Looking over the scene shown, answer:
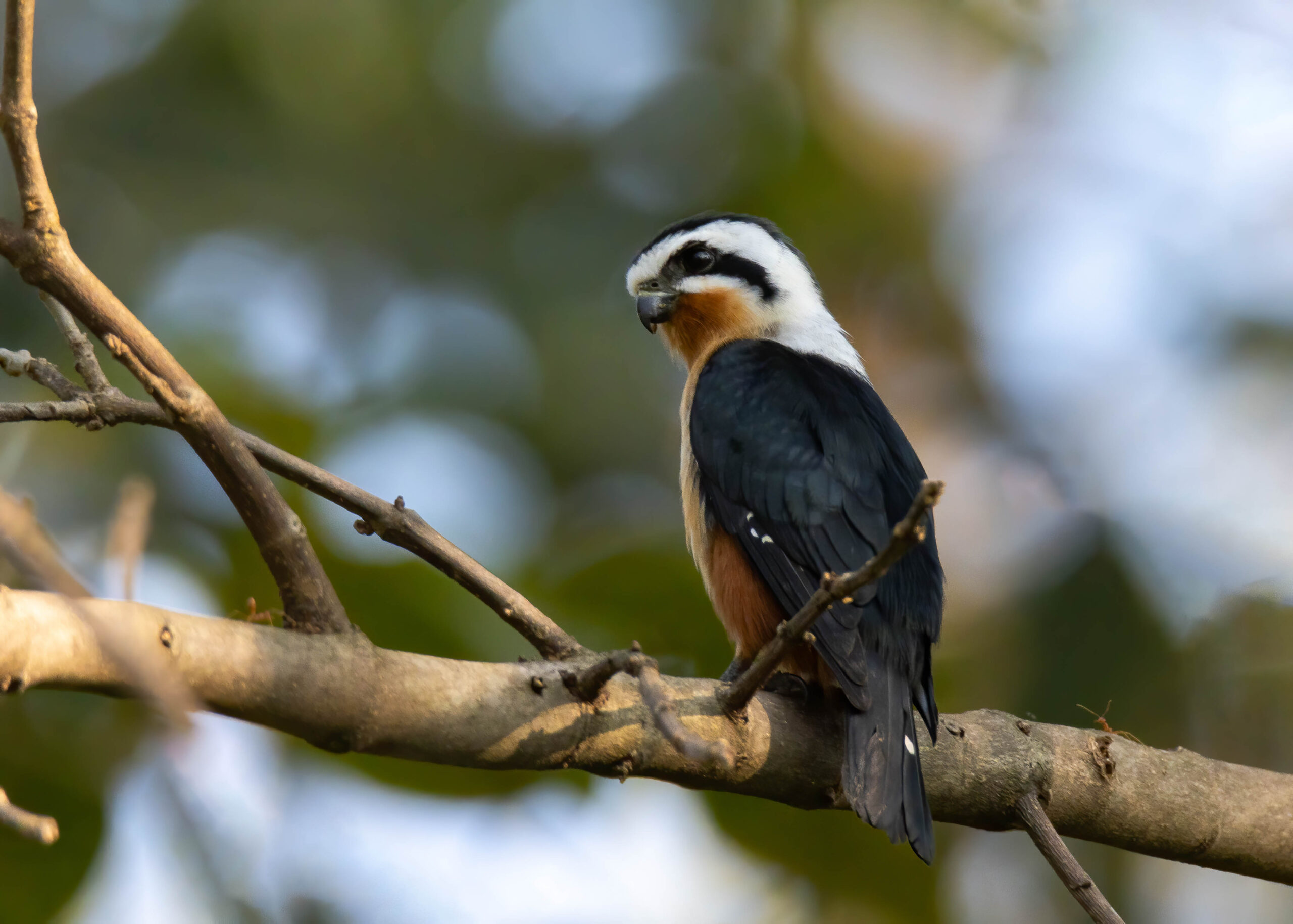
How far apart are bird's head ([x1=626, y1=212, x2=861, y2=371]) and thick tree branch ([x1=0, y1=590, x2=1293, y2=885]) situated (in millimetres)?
1899

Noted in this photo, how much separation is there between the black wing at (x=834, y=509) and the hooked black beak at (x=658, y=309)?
61 cm

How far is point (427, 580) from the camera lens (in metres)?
4.67

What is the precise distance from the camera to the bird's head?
187 inches

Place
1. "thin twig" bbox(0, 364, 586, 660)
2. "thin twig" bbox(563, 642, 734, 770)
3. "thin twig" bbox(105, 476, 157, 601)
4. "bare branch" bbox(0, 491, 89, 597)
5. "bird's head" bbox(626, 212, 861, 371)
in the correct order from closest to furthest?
"bare branch" bbox(0, 491, 89, 597), "thin twig" bbox(105, 476, 157, 601), "thin twig" bbox(563, 642, 734, 770), "thin twig" bbox(0, 364, 586, 660), "bird's head" bbox(626, 212, 861, 371)

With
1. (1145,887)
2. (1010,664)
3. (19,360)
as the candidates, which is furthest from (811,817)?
(19,360)

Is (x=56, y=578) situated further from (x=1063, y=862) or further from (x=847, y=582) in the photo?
(x=1063, y=862)

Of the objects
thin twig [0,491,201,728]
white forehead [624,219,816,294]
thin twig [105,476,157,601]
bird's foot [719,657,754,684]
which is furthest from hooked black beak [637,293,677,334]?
thin twig [0,491,201,728]

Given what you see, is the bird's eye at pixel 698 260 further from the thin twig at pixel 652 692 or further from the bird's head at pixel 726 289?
the thin twig at pixel 652 692

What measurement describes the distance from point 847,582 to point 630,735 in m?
0.88

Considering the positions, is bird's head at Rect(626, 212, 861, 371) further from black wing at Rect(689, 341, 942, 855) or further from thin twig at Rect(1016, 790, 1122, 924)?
thin twig at Rect(1016, 790, 1122, 924)

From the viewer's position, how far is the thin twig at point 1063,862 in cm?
262

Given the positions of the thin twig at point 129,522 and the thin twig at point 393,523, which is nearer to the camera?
the thin twig at point 129,522

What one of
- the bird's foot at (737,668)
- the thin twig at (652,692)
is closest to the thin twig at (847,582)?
the thin twig at (652,692)

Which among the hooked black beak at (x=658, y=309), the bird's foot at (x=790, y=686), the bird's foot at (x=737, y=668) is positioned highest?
the hooked black beak at (x=658, y=309)
